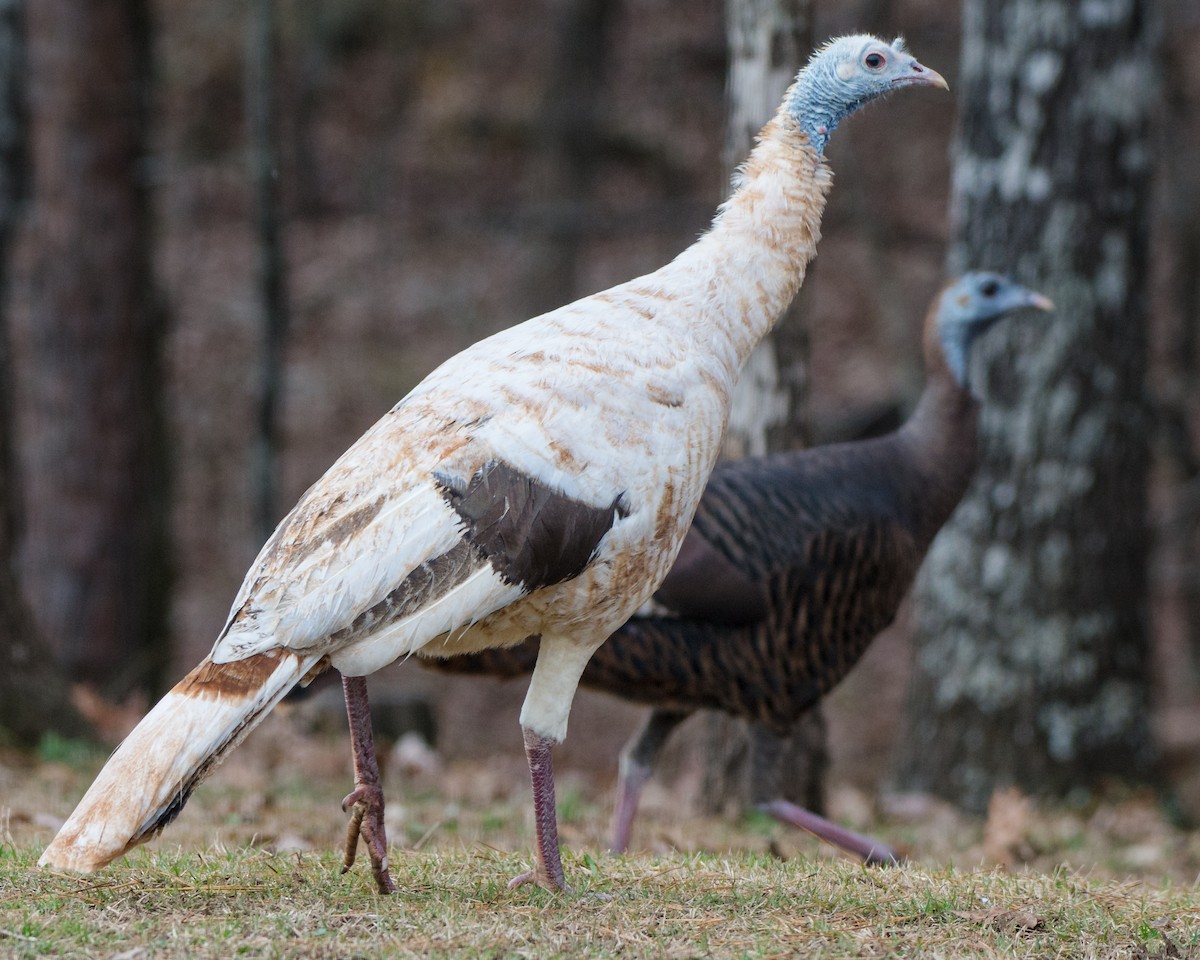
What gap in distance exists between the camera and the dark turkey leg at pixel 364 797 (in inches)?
142

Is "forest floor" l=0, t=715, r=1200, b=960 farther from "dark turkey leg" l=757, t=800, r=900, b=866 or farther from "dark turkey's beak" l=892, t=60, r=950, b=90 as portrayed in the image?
"dark turkey's beak" l=892, t=60, r=950, b=90

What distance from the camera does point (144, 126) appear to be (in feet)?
32.4

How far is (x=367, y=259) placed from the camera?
18312 mm

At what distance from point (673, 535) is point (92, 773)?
3.45 metres

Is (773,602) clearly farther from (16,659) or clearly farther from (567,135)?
(567,135)

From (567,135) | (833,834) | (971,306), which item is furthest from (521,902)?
(567,135)

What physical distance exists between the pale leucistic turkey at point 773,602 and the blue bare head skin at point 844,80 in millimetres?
1635

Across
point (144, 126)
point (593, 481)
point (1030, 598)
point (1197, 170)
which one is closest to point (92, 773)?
point (593, 481)

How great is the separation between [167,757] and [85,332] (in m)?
6.71

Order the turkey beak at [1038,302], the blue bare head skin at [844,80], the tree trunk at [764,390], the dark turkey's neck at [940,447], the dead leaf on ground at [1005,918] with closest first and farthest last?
the dead leaf on ground at [1005,918] < the blue bare head skin at [844,80] < the dark turkey's neck at [940,447] < the tree trunk at [764,390] < the turkey beak at [1038,302]

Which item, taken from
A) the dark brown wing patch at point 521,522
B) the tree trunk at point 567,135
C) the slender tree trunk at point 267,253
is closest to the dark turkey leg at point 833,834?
the dark brown wing patch at point 521,522

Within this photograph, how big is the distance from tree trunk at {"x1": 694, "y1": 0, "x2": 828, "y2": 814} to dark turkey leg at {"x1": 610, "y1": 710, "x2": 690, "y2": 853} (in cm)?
37

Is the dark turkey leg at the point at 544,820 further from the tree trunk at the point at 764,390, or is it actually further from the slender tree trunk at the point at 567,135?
the slender tree trunk at the point at 567,135

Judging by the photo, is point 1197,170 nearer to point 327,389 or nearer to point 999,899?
point 327,389
